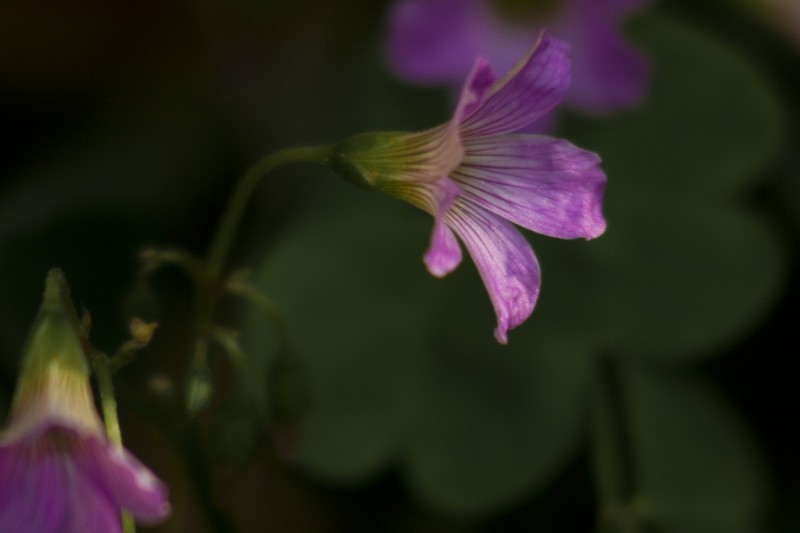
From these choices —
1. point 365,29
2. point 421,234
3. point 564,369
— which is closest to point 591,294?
point 564,369

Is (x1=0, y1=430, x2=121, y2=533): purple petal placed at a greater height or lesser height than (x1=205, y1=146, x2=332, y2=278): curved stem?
lesser

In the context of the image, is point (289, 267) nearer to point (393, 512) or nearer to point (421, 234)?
point (421, 234)

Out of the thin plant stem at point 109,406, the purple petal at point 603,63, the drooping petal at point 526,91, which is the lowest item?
the thin plant stem at point 109,406

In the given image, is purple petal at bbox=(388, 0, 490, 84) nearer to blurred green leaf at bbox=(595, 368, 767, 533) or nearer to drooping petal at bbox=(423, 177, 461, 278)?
blurred green leaf at bbox=(595, 368, 767, 533)

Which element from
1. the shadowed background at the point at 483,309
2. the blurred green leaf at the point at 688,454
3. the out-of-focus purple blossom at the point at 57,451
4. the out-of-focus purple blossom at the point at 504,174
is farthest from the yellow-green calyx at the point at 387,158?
the blurred green leaf at the point at 688,454

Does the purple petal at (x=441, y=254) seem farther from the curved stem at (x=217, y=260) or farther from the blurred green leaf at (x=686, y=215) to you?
the blurred green leaf at (x=686, y=215)

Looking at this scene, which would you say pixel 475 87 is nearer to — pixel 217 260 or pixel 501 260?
pixel 501 260

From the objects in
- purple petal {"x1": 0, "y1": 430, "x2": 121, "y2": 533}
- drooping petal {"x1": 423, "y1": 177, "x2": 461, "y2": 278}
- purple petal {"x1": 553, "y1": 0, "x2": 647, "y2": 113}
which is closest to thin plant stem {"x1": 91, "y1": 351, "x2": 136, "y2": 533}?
purple petal {"x1": 0, "y1": 430, "x2": 121, "y2": 533}

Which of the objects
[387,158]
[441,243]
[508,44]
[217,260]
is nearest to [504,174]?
[387,158]
